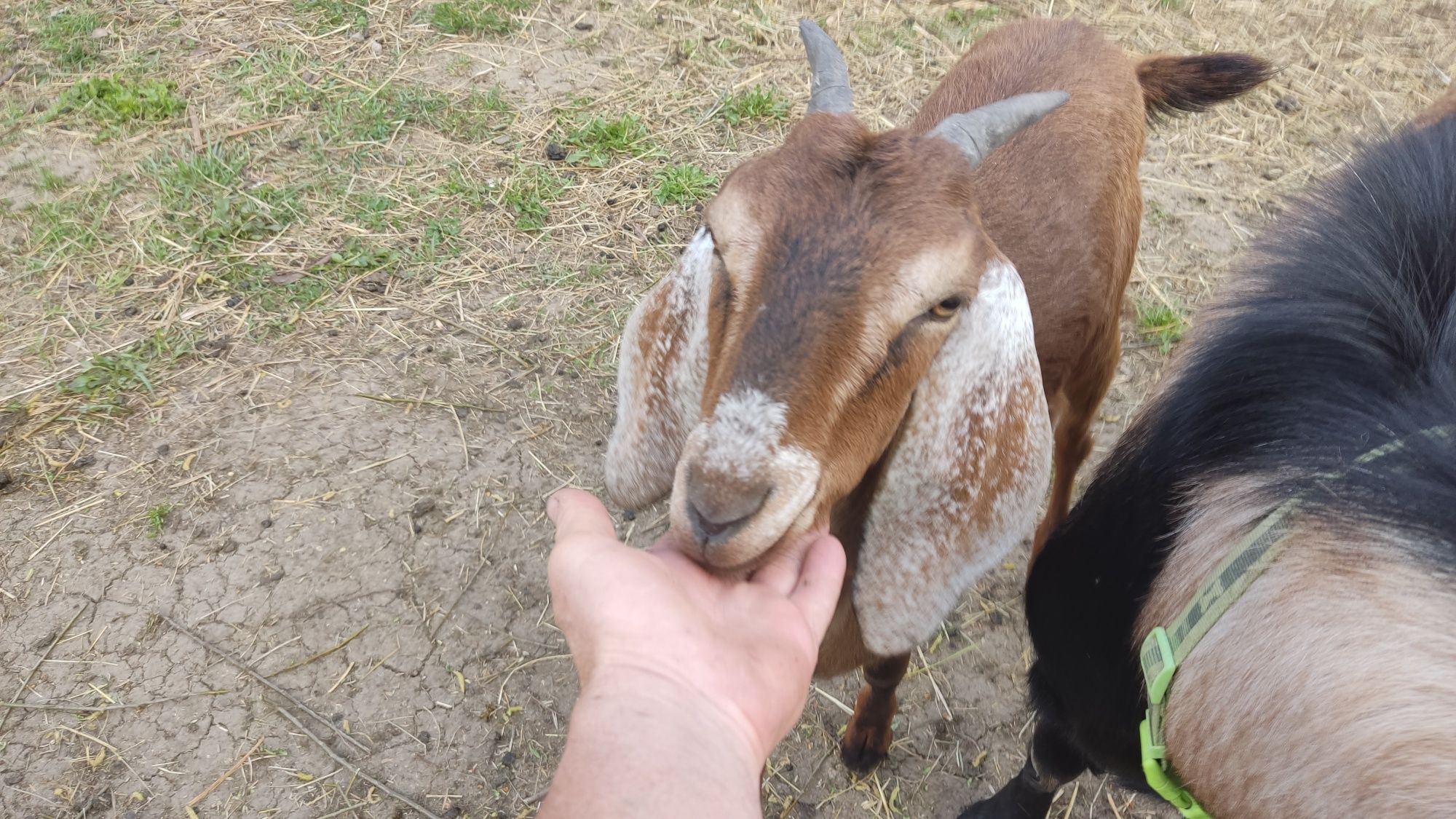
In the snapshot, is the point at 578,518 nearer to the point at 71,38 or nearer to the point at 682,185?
the point at 682,185

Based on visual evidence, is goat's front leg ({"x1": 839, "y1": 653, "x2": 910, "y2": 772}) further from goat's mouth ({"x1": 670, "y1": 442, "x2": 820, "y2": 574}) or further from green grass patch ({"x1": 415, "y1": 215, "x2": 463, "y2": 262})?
green grass patch ({"x1": 415, "y1": 215, "x2": 463, "y2": 262})

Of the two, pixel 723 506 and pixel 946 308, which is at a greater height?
pixel 946 308

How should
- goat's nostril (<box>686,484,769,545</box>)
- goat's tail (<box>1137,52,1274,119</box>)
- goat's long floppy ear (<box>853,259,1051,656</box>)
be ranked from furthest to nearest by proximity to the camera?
goat's tail (<box>1137,52,1274,119</box>), goat's long floppy ear (<box>853,259,1051,656</box>), goat's nostril (<box>686,484,769,545</box>)

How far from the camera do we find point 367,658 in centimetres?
294

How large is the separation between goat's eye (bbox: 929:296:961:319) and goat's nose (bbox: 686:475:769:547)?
557mm

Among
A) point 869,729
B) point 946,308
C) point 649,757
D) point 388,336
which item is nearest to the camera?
point 649,757

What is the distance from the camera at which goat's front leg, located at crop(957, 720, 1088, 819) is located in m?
2.31

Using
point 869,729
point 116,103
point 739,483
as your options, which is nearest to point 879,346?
point 739,483

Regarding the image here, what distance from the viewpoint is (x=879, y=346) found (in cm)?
165

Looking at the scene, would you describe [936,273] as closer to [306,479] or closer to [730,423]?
[730,423]

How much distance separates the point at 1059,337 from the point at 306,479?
2.93m

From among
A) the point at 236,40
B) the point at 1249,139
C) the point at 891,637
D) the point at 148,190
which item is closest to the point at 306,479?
the point at 148,190

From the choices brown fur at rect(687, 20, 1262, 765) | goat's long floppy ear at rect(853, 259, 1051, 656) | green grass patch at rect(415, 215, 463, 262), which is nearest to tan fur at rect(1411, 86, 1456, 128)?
goat's long floppy ear at rect(853, 259, 1051, 656)

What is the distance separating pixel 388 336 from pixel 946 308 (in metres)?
2.93
